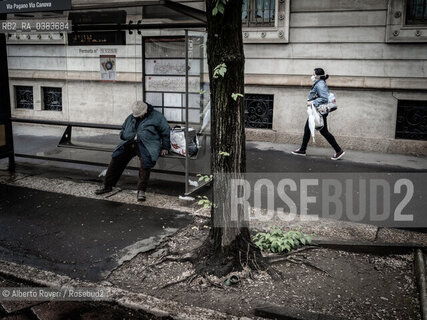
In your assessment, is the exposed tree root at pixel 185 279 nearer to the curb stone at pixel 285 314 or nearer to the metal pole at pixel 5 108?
the curb stone at pixel 285 314

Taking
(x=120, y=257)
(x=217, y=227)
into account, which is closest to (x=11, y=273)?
(x=120, y=257)

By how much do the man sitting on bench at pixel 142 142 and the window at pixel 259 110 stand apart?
5107 mm

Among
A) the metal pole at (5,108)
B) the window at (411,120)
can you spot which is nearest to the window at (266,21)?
the window at (411,120)

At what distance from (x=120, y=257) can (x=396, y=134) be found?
7.90 m

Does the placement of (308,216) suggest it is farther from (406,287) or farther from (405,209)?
(406,287)

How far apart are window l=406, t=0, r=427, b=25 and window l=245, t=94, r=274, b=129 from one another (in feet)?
11.8

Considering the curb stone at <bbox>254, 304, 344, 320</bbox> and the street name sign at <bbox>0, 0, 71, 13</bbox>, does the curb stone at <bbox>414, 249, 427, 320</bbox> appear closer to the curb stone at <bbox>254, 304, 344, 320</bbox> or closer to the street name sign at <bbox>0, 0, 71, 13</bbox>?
the curb stone at <bbox>254, 304, 344, 320</bbox>

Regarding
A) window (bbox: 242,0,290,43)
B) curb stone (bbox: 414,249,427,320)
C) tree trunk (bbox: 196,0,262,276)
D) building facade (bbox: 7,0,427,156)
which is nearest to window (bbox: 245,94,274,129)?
building facade (bbox: 7,0,427,156)

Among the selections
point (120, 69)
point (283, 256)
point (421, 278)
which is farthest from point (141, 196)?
point (120, 69)

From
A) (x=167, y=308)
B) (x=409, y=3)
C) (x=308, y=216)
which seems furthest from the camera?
(x=409, y=3)

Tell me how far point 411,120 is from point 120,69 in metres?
7.74

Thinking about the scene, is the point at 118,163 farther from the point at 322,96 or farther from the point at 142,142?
the point at 322,96

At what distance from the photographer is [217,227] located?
4.73m

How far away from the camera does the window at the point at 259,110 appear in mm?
11750
